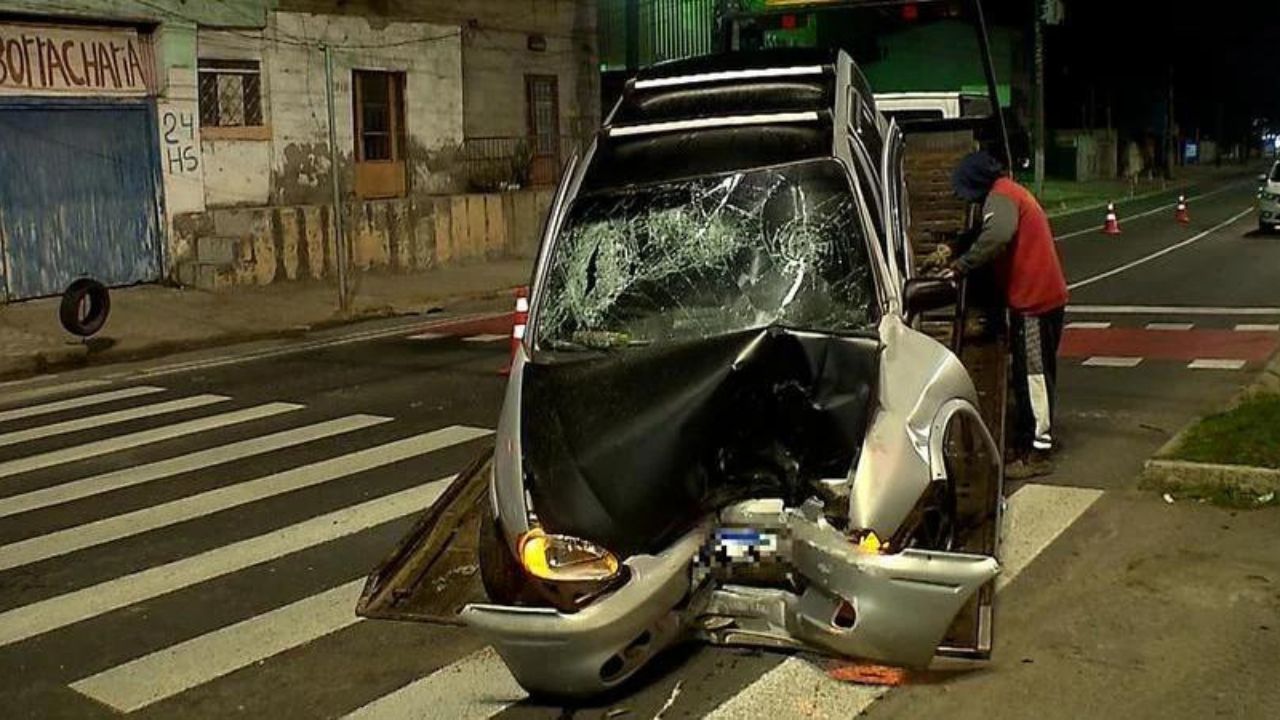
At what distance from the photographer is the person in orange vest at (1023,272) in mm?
7625

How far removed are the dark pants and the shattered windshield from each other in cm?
260

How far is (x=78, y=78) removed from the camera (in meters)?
18.1

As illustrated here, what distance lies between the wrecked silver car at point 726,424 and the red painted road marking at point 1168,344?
6627mm

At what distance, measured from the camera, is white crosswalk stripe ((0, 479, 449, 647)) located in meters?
6.25

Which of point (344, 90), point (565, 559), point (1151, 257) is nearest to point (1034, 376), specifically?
point (565, 559)

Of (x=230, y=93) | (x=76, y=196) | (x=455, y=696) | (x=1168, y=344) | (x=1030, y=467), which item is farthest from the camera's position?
(x=230, y=93)

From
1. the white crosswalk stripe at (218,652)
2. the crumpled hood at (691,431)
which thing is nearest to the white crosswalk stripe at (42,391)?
the white crosswalk stripe at (218,652)

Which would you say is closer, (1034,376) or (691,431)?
(691,431)

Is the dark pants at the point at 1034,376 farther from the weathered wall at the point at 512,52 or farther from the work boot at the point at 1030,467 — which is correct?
the weathered wall at the point at 512,52

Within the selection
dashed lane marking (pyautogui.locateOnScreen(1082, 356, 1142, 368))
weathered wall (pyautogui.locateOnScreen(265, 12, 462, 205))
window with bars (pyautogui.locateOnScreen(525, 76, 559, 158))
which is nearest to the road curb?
dashed lane marking (pyautogui.locateOnScreen(1082, 356, 1142, 368))

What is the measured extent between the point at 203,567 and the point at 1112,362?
818 centimetres

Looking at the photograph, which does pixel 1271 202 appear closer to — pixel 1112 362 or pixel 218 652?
pixel 1112 362

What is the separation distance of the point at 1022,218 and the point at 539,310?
3317 mm

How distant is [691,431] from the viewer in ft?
15.7
